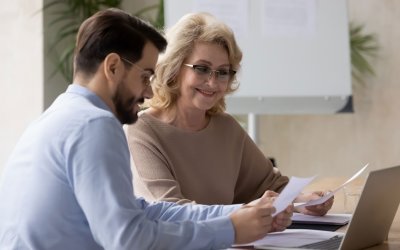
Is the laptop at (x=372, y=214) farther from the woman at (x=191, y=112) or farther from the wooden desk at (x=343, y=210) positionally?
the woman at (x=191, y=112)

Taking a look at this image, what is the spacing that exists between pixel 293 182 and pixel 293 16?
2739mm

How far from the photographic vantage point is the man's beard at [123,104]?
173cm

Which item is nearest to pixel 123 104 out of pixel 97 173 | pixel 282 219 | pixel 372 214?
pixel 97 173

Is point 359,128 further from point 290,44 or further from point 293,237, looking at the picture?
point 293,237

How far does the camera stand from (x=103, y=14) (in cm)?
175

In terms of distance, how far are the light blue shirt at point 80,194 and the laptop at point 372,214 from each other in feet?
1.05

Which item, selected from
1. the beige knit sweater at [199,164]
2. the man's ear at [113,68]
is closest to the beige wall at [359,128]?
the beige knit sweater at [199,164]

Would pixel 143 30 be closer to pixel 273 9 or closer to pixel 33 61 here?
pixel 273 9

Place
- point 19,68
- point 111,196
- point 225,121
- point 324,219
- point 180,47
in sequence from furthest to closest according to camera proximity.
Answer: point 19,68
point 225,121
point 180,47
point 324,219
point 111,196

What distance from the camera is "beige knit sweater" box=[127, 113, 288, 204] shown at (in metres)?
2.44

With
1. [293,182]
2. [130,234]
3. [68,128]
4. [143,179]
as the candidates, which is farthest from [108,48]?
[143,179]

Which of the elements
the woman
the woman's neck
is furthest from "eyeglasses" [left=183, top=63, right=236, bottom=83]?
the woman's neck

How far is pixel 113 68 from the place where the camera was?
1.71m

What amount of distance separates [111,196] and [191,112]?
122 cm
